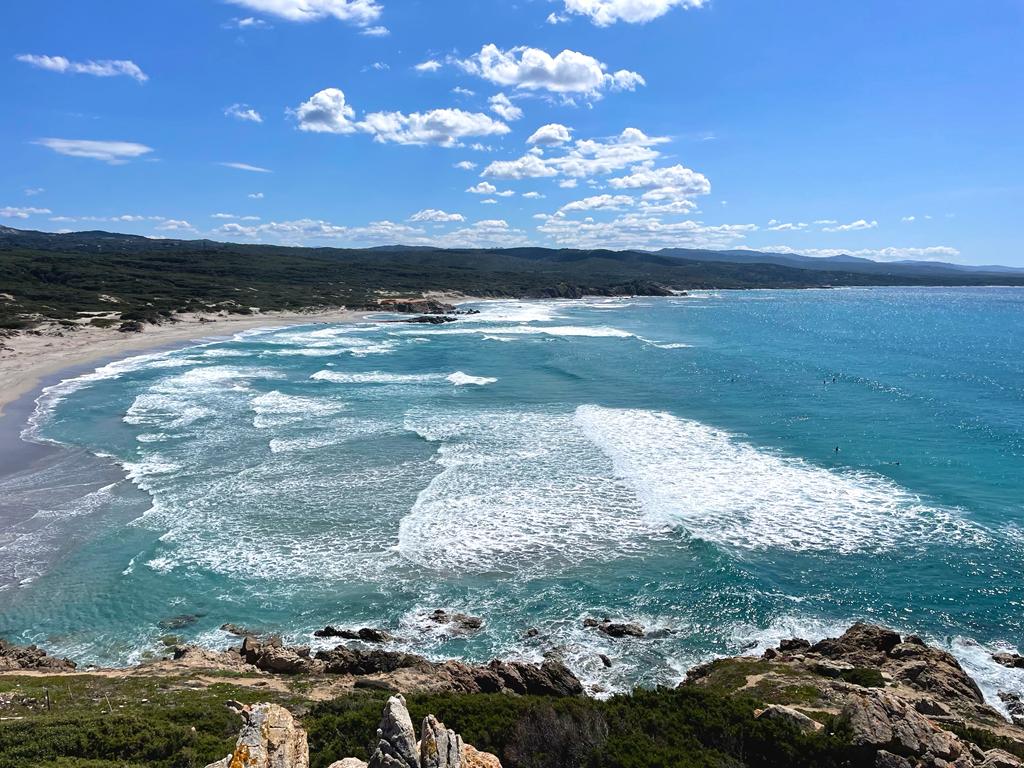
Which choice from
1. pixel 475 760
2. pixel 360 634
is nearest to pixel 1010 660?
pixel 475 760

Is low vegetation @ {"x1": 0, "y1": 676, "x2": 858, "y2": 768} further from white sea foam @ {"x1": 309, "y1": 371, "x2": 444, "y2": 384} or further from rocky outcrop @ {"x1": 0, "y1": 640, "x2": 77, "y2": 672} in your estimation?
white sea foam @ {"x1": 309, "y1": 371, "x2": 444, "y2": 384}

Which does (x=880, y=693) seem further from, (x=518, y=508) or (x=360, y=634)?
(x=518, y=508)

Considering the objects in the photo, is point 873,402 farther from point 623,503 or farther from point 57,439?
point 57,439

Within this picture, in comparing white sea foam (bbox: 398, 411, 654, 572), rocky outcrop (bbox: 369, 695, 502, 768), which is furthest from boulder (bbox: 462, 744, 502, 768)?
white sea foam (bbox: 398, 411, 654, 572)

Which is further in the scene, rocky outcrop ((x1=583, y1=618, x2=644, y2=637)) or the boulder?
rocky outcrop ((x1=583, y1=618, x2=644, y2=637))

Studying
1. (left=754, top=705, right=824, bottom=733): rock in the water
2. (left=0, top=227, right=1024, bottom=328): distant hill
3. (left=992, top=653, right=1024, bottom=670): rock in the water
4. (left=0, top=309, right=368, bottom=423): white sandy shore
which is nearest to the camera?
(left=754, top=705, right=824, bottom=733): rock in the water

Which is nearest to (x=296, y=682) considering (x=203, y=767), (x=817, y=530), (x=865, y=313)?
(x=203, y=767)
